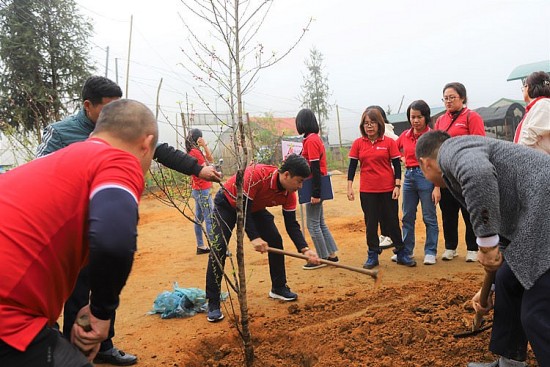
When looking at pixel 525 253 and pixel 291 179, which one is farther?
pixel 291 179

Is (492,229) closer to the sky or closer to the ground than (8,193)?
closer to the ground

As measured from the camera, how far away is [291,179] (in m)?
3.81

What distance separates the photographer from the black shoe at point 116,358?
3.19 meters

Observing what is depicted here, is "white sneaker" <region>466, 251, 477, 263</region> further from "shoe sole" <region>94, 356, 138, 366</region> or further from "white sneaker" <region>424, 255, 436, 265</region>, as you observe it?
"shoe sole" <region>94, 356, 138, 366</region>

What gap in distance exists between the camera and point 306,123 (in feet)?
17.0

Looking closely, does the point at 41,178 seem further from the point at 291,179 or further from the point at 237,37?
the point at 291,179

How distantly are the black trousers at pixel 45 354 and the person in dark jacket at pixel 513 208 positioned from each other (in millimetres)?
1758

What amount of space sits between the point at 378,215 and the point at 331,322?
1.87 m

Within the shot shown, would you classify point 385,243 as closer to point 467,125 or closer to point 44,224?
point 467,125

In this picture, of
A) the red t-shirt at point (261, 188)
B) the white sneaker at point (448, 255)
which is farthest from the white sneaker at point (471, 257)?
the red t-shirt at point (261, 188)

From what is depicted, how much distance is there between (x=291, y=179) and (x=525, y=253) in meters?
2.08

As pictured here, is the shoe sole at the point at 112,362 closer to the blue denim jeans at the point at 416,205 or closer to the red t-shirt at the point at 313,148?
the red t-shirt at the point at 313,148

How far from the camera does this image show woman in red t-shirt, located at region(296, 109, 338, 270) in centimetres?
507

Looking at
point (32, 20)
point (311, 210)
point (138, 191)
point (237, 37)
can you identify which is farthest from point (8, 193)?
point (32, 20)
